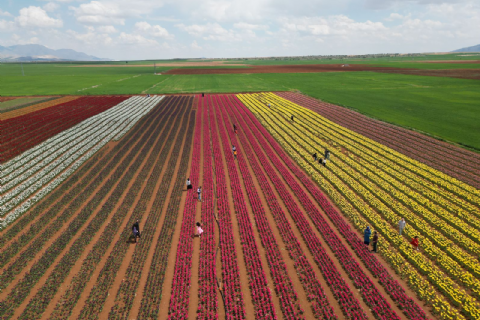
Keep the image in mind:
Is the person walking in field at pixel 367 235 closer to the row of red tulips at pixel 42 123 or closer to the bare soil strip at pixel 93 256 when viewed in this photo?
the bare soil strip at pixel 93 256

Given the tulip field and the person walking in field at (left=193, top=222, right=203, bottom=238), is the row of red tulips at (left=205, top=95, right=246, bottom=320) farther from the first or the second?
the person walking in field at (left=193, top=222, right=203, bottom=238)

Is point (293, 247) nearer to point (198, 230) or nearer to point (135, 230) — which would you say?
point (198, 230)

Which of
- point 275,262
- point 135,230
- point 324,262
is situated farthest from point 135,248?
point 324,262

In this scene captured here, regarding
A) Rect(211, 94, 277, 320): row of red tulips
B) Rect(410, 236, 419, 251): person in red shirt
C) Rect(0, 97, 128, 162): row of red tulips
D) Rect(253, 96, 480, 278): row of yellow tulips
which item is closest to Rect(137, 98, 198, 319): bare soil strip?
Rect(211, 94, 277, 320): row of red tulips

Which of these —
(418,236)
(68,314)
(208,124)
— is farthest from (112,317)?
(208,124)

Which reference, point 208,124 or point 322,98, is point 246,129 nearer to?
point 208,124

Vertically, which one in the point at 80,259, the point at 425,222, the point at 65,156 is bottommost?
the point at 425,222

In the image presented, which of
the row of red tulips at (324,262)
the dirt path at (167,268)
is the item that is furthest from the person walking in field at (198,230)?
the row of red tulips at (324,262)
